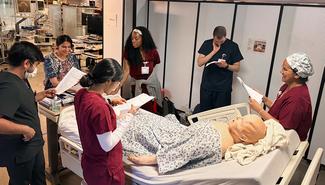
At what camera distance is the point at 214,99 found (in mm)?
3076

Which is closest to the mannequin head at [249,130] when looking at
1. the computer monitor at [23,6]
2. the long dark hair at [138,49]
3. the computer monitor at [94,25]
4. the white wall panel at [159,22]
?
the long dark hair at [138,49]

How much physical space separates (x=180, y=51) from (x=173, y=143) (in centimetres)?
223

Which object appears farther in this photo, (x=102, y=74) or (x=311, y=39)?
(x=311, y=39)

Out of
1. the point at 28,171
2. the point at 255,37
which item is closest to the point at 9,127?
the point at 28,171

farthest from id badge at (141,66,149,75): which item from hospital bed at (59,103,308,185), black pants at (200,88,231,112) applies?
hospital bed at (59,103,308,185)

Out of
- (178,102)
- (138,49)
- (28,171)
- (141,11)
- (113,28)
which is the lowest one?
(178,102)

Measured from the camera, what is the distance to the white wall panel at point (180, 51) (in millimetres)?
3479

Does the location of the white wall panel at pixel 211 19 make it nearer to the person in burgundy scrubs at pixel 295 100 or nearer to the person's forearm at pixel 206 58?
the person's forearm at pixel 206 58

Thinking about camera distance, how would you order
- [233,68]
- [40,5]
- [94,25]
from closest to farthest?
1. [233,68]
2. [94,25]
3. [40,5]

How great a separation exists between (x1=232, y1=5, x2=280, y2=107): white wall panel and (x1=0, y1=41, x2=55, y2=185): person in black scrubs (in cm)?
225

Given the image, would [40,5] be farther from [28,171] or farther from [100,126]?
[100,126]

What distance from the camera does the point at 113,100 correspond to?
2.16 m

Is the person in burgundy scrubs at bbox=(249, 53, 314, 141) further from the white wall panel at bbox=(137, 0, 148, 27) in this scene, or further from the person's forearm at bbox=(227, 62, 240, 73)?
the white wall panel at bbox=(137, 0, 148, 27)

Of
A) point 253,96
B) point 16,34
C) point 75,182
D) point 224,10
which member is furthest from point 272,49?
point 16,34
